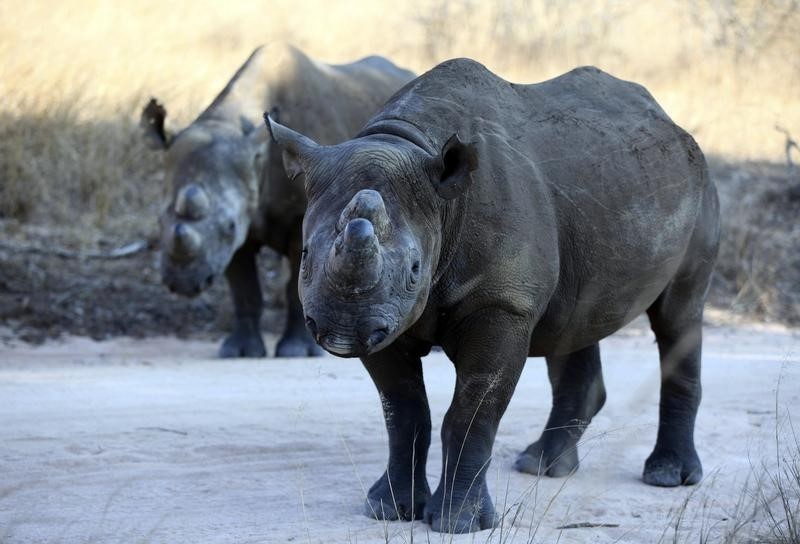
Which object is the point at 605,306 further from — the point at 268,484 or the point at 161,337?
the point at 161,337

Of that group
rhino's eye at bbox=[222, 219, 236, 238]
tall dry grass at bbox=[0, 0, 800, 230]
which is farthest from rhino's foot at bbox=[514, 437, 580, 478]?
tall dry grass at bbox=[0, 0, 800, 230]

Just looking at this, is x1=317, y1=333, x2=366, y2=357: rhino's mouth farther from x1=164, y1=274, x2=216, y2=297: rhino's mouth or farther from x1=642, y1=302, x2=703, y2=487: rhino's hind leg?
x1=164, y1=274, x2=216, y2=297: rhino's mouth

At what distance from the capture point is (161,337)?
1063 centimetres

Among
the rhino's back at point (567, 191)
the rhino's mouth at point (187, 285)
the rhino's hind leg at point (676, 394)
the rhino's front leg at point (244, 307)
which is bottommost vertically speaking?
the rhino's front leg at point (244, 307)

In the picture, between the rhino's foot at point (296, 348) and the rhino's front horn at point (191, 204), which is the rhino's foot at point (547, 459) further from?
the rhino's foot at point (296, 348)

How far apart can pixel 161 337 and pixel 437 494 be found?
5.91 m

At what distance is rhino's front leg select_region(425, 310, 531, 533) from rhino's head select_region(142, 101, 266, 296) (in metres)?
4.52

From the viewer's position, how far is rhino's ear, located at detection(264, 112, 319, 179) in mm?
4871

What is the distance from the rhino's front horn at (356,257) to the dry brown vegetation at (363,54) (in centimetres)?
818

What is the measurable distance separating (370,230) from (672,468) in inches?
103

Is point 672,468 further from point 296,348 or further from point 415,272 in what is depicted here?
point 296,348

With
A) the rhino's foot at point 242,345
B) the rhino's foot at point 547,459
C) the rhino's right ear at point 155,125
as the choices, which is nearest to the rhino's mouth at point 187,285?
the rhino's foot at point 242,345

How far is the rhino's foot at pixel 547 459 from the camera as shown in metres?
6.22

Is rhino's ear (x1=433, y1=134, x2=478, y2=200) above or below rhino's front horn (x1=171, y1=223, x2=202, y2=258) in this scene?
above
